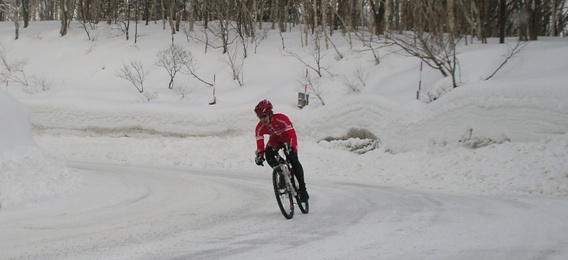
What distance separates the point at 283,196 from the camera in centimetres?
869

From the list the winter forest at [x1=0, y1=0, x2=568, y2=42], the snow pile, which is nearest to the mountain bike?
the snow pile

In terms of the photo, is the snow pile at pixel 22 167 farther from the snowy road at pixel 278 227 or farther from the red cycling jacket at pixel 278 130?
the red cycling jacket at pixel 278 130

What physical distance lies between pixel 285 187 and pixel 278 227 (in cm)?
124

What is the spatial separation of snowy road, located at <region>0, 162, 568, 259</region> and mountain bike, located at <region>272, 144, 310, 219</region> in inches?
7.3

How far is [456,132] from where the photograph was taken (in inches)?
731

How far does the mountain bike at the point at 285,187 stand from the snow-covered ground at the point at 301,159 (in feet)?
0.65

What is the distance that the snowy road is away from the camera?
603 centimetres

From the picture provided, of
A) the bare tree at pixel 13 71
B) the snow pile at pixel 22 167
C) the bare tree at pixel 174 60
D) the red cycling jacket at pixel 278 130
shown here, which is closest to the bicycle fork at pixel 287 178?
the red cycling jacket at pixel 278 130

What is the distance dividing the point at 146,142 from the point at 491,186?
56.3 feet

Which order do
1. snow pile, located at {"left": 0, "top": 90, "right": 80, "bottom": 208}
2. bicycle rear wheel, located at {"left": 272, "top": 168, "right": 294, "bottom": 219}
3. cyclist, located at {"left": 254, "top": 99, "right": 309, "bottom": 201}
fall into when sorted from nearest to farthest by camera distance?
bicycle rear wheel, located at {"left": 272, "top": 168, "right": 294, "bottom": 219}, cyclist, located at {"left": 254, "top": 99, "right": 309, "bottom": 201}, snow pile, located at {"left": 0, "top": 90, "right": 80, "bottom": 208}

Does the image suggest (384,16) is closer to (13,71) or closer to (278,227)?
(13,71)

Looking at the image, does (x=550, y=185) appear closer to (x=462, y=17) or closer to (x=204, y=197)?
(x=204, y=197)

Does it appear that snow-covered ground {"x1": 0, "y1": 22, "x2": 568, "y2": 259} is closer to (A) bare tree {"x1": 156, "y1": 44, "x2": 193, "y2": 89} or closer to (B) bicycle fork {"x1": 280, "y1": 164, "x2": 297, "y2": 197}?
(B) bicycle fork {"x1": 280, "y1": 164, "x2": 297, "y2": 197}

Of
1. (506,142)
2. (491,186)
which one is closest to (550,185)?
(491,186)
